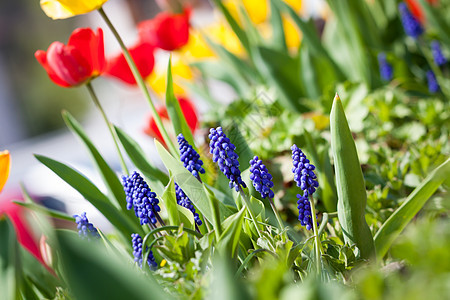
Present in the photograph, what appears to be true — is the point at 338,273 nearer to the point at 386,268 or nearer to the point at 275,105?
the point at 386,268

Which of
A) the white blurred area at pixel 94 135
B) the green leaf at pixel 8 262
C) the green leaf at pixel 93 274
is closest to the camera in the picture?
the green leaf at pixel 93 274

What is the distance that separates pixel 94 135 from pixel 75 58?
196 inches

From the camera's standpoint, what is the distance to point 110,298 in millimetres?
250

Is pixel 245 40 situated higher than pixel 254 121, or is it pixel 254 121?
pixel 245 40

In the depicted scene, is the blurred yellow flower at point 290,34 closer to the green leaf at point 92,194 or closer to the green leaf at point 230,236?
the green leaf at point 92,194

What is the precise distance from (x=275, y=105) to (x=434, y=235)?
69 centimetres

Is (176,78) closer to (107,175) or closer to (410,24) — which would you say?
(410,24)

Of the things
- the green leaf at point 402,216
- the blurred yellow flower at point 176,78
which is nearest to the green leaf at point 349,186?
the green leaf at point 402,216

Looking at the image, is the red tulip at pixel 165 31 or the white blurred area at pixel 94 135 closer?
the red tulip at pixel 165 31

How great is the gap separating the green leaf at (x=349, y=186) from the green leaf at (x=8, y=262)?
0.86 ft

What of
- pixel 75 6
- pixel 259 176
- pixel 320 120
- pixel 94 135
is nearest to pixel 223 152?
pixel 259 176

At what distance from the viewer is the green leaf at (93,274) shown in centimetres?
24

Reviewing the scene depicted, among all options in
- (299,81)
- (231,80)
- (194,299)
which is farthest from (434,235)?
(231,80)

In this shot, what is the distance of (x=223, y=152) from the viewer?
0.43 metres
